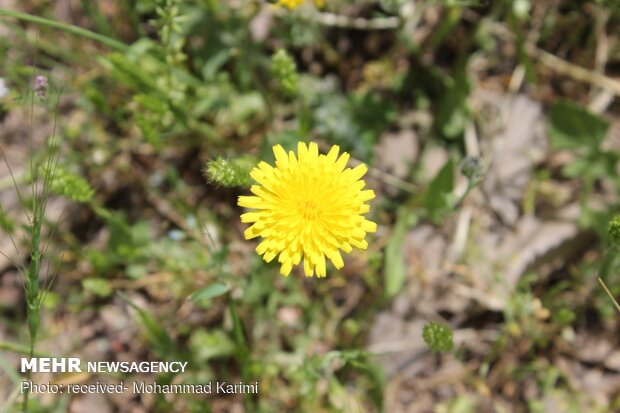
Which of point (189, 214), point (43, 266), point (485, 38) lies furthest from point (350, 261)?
point (43, 266)

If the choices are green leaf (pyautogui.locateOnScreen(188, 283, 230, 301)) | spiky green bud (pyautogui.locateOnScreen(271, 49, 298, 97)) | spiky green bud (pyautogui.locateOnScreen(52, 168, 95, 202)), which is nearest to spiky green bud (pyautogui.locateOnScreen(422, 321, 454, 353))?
green leaf (pyautogui.locateOnScreen(188, 283, 230, 301))

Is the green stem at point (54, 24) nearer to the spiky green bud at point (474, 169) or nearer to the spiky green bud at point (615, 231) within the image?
the spiky green bud at point (474, 169)

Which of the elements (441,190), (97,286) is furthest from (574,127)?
(97,286)

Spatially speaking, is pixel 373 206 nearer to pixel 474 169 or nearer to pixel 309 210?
pixel 474 169

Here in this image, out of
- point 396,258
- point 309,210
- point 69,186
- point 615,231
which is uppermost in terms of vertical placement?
point 69,186

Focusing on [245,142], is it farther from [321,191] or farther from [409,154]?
[321,191]

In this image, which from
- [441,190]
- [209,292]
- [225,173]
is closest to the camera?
[225,173]

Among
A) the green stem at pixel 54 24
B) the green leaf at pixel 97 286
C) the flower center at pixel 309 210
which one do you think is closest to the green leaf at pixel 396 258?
the flower center at pixel 309 210
